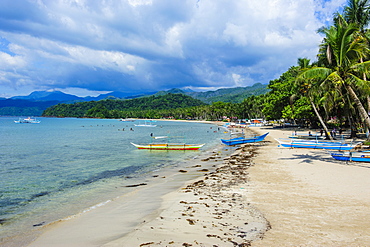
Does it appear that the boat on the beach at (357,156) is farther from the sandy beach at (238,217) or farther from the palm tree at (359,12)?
the palm tree at (359,12)

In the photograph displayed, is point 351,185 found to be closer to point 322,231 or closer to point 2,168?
point 322,231

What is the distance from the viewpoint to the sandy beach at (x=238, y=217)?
5.96 meters

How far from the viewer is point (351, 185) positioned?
1080cm

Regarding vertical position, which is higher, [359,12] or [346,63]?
[359,12]

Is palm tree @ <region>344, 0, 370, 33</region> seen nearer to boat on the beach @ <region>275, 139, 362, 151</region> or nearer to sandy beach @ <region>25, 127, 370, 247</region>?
boat on the beach @ <region>275, 139, 362, 151</region>

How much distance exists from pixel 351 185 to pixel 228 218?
697 centimetres

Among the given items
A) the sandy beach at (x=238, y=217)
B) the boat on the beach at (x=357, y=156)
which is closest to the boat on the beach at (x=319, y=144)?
the boat on the beach at (x=357, y=156)

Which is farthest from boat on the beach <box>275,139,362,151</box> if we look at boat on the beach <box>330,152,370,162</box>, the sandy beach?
the sandy beach

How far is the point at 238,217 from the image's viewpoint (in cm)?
738

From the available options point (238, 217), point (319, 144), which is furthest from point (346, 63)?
point (238, 217)

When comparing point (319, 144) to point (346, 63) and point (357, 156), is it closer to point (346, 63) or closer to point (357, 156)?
point (357, 156)

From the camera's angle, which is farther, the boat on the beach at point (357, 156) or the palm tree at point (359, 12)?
the palm tree at point (359, 12)

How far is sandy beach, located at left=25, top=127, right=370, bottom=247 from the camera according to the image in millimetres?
5965

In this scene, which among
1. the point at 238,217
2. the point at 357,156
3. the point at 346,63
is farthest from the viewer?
the point at 346,63
